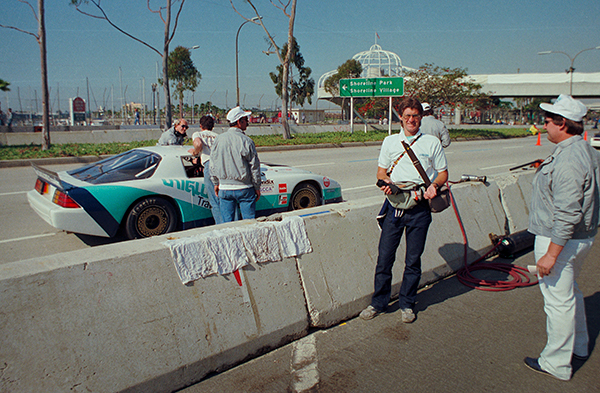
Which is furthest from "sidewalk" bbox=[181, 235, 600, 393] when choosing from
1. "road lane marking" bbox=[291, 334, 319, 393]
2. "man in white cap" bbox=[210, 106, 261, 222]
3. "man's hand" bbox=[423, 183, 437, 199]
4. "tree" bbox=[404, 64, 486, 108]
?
"tree" bbox=[404, 64, 486, 108]

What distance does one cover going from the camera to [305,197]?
7.06 m

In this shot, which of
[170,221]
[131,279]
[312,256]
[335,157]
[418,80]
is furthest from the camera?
[418,80]

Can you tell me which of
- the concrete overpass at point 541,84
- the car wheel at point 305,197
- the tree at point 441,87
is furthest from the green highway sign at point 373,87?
the concrete overpass at point 541,84

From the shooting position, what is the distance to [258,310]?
3.26 metres

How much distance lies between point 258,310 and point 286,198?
3572 mm

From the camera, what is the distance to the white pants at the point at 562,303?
288cm

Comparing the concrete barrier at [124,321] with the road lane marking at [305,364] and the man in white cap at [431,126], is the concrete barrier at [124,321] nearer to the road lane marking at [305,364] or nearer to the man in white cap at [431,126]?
the road lane marking at [305,364]

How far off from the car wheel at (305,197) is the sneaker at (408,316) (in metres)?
3.28

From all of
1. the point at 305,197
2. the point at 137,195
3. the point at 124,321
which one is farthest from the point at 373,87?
the point at 124,321

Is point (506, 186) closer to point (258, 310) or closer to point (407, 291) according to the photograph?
point (407, 291)

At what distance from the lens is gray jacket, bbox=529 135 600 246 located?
2.71 meters

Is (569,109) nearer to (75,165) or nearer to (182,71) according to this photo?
(75,165)

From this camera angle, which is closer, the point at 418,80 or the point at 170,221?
the point at 170,221

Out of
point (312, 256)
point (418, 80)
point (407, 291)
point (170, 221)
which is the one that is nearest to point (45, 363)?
point (312, 256)
